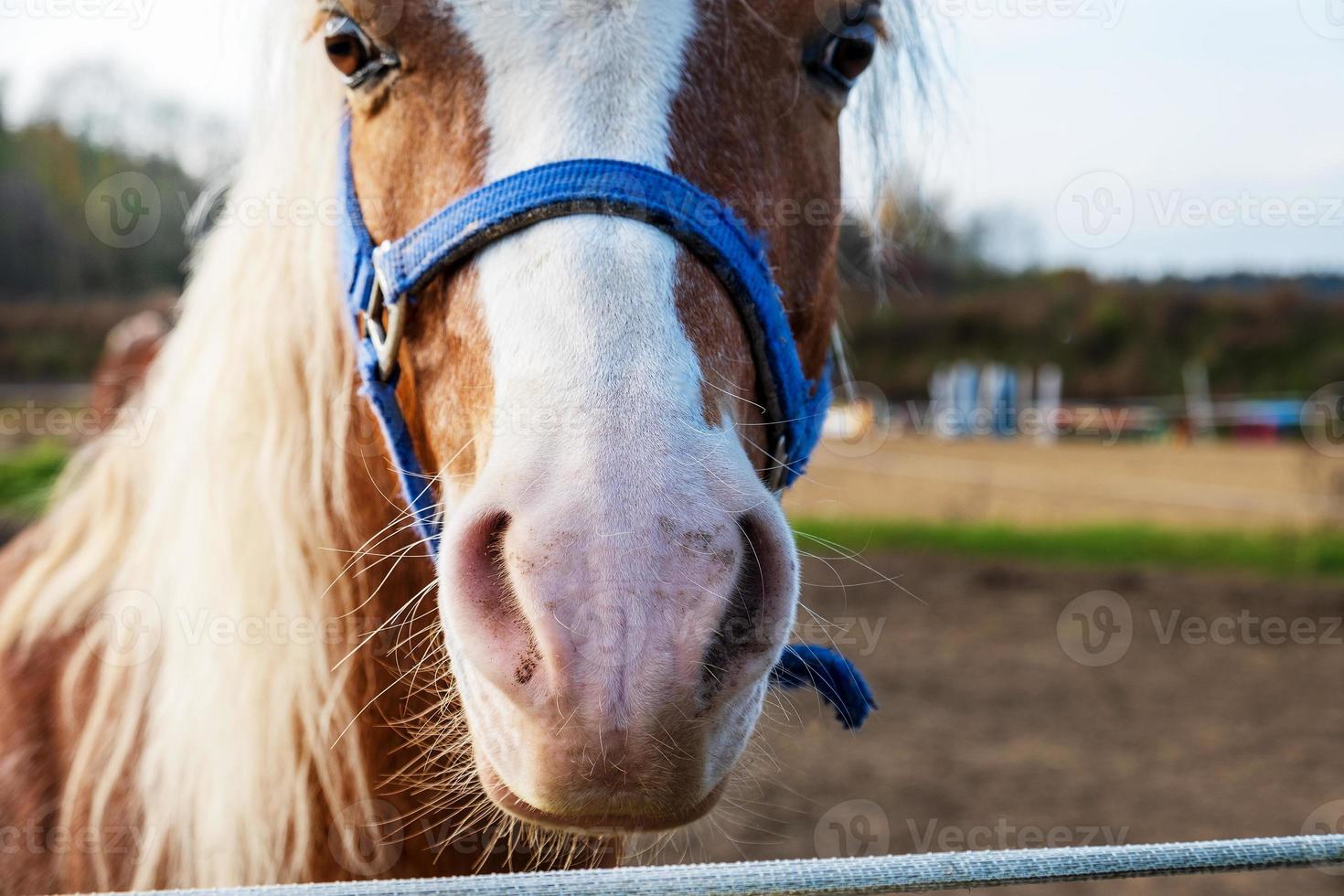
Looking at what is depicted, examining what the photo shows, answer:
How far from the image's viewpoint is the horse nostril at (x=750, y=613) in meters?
1.02

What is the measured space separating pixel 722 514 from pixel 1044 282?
29.6m

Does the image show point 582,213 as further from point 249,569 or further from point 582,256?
point 249,569

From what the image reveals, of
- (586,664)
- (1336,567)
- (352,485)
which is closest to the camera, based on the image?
(586,664)

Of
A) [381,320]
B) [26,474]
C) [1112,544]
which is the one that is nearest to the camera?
[381,320]

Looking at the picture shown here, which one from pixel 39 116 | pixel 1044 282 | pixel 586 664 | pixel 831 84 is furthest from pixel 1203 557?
pixel 39 116

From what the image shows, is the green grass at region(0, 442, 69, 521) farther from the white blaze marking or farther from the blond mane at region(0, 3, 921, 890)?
the white blaze marking

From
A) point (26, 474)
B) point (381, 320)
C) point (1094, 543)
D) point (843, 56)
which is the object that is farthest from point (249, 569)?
point (1094, 543)

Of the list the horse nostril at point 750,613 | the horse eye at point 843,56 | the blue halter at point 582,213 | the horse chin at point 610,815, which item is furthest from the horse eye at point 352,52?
the horse chin at point 610,815

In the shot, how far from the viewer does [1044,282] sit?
28203mm

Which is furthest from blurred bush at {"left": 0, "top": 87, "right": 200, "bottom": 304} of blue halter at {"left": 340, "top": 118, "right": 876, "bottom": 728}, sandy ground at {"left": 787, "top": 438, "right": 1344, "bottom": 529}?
blue halter at {"left": 340, "top": 118, "right": 876, "bottom": 728}

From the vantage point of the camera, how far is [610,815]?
1025mm

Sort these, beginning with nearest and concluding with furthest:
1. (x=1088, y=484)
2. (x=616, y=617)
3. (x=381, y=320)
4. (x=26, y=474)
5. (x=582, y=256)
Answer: (x=616, y=617) < (x=582, y=256) < (x=381, y=320) < (x=26, y=474) < (x=1088, y=484)

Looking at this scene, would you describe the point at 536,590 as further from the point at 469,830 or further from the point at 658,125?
the point at 469,830

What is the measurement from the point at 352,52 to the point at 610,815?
1.17 m
